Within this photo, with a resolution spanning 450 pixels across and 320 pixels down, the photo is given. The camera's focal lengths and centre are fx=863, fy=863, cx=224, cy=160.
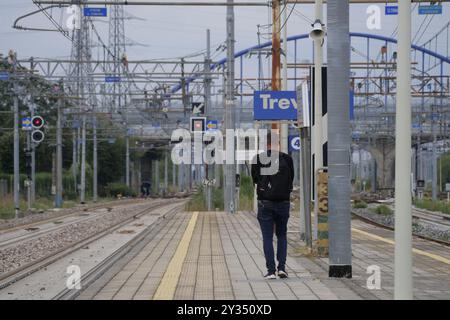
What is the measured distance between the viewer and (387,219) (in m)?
35.1

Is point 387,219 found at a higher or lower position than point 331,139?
lower

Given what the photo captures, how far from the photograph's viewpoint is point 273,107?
18.3 metres

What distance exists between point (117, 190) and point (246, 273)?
253 feet

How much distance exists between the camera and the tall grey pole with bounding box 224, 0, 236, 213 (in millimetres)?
35094

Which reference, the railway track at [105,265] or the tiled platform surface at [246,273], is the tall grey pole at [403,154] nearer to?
the tiled platform surface at [246,273]

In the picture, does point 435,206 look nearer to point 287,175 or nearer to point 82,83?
point 82,83

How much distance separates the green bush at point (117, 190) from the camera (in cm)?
8844

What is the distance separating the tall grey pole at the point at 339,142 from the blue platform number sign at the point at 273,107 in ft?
20.8

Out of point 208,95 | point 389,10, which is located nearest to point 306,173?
point 389,10

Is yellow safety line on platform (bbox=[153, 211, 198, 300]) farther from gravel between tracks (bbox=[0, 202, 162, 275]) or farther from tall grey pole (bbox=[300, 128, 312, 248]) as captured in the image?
gravel between tracks (bbox=[0, 202, 162, 275])

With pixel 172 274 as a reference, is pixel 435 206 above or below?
below

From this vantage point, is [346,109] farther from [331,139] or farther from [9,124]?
[9,124]
